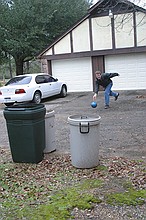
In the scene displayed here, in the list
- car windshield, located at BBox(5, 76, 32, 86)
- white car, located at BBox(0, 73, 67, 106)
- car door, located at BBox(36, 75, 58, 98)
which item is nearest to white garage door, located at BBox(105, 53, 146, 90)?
car door, located at BBox(36, 75, 58, 98)

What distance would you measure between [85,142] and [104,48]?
545 inches

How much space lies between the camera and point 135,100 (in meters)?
14.3

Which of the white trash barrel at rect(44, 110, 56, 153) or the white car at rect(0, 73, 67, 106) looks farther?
the white car at rect(0, 73, 67, 106)

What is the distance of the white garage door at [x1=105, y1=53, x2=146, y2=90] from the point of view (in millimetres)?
18359

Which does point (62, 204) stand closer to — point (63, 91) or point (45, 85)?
point (45, 85)

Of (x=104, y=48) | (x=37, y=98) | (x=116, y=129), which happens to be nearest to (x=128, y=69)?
(x=104, y=48)

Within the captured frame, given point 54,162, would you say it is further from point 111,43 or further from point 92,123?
point 111,43

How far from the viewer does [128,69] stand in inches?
733

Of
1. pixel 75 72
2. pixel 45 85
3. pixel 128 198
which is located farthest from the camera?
pixel 75 72

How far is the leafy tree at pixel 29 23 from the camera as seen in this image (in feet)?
70.9

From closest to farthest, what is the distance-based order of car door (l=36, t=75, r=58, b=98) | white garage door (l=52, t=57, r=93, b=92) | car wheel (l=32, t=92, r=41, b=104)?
car wheel (l=32, t=92, r=41, b=104), car door (l=36, t=75, r=58, b=98), white garage door (l=52, t=57, r=93, b=92)

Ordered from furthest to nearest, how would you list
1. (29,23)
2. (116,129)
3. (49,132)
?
(29,23), (116,129), (49,132)

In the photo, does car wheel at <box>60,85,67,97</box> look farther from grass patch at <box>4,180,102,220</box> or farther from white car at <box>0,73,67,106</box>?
grass patch at <box>4,180,102,220</box>

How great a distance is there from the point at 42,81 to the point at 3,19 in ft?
28.4
